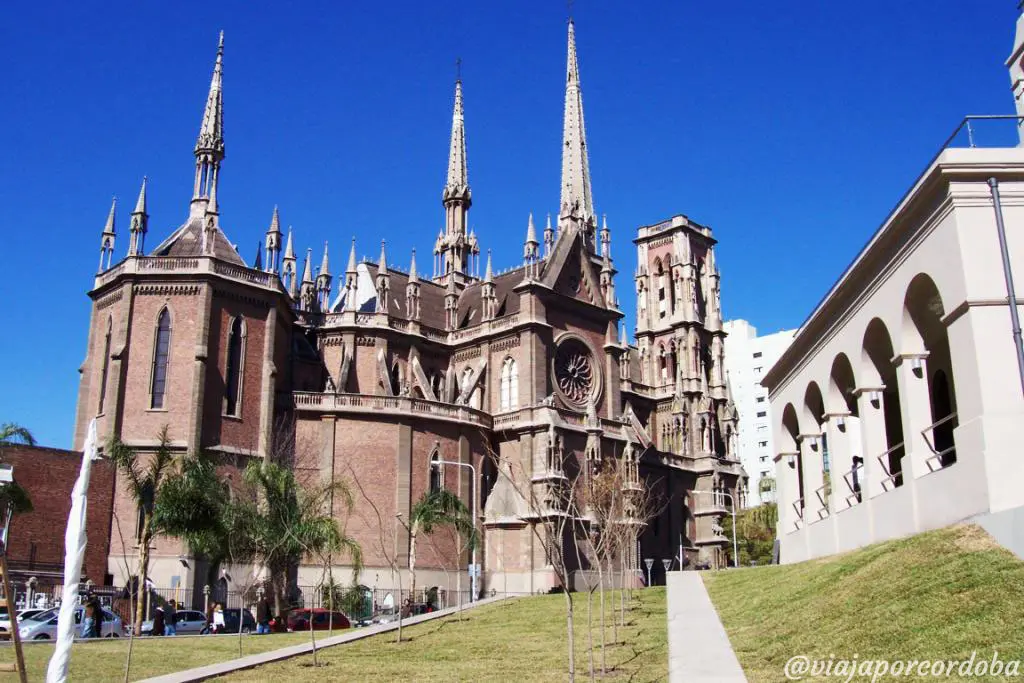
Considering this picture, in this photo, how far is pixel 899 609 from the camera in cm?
1484

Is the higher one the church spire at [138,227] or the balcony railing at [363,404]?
the church spire at [138,227]

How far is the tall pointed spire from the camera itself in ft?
276

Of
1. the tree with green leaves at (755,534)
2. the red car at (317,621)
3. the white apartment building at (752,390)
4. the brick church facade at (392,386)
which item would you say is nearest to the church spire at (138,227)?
the brick church facade at (392,386)

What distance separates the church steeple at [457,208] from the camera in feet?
247

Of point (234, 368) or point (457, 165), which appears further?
point (457, 165)

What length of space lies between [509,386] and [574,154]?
3386cm

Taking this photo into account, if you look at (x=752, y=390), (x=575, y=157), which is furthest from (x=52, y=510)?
(x=752, y=390)

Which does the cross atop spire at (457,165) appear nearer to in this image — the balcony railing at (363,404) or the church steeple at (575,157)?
the church steeple at (575,157)

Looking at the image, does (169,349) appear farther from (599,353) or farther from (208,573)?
(599,353)

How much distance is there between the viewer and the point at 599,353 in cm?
6275

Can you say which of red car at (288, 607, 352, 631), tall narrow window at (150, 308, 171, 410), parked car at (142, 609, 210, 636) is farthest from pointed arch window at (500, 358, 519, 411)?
parked car at (142, 609, 210, 636)

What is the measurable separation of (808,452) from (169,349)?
30510 mm

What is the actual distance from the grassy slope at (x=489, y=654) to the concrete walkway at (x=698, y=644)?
0.36 metres

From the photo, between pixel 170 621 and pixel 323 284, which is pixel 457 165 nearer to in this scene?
pixel 323 284
